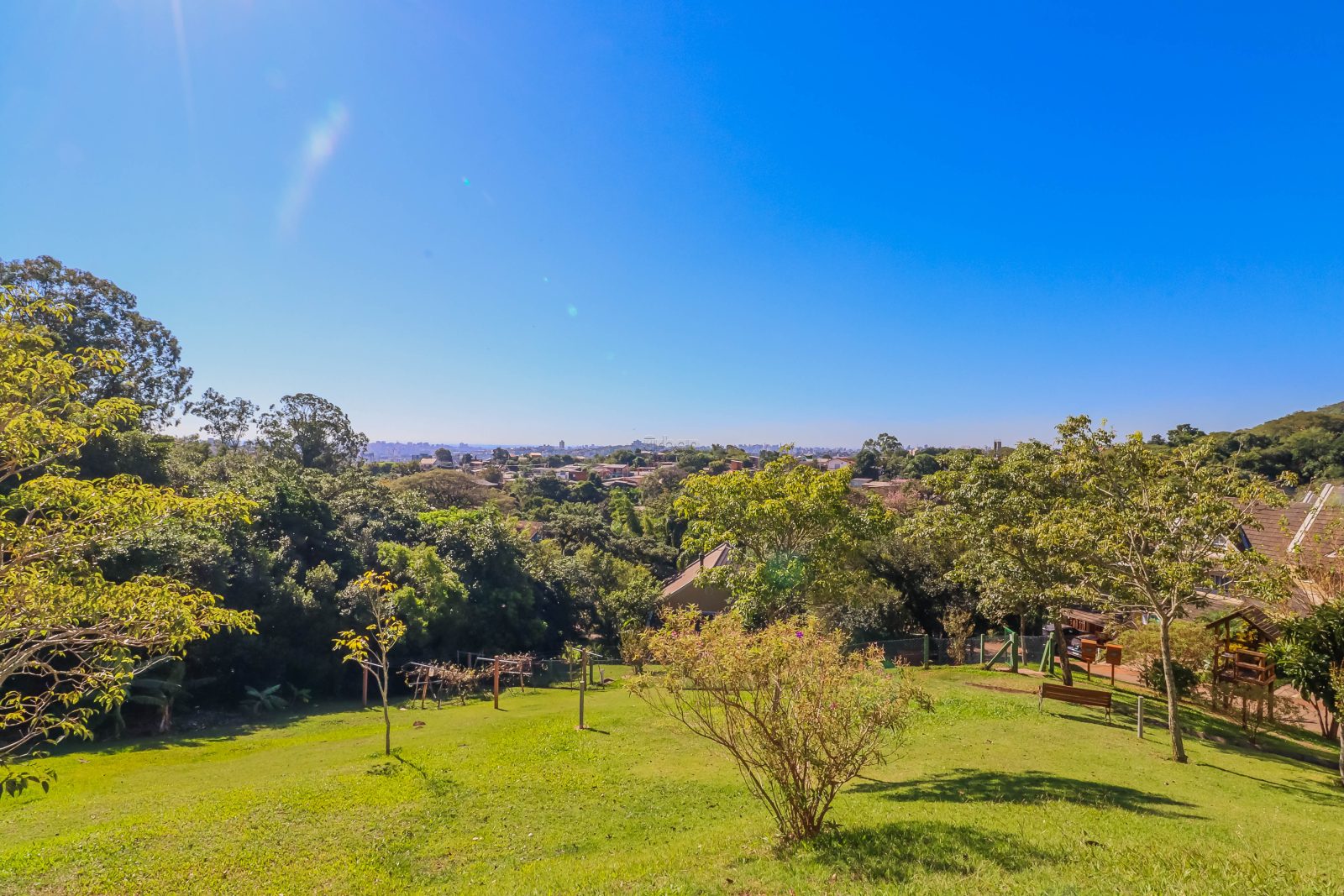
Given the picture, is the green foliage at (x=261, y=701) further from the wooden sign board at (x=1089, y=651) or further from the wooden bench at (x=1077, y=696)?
the wooden sign board at (x=1089, y=651)

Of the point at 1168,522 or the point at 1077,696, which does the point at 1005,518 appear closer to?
the point at 1077,696

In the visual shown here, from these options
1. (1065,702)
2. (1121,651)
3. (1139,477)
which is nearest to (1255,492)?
(1139,477)

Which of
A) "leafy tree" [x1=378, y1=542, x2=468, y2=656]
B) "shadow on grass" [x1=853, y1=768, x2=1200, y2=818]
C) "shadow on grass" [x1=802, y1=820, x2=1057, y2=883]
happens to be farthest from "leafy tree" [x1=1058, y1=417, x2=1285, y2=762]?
"leafy tree" [x1=378, y1=542, x2=468, y2=656]

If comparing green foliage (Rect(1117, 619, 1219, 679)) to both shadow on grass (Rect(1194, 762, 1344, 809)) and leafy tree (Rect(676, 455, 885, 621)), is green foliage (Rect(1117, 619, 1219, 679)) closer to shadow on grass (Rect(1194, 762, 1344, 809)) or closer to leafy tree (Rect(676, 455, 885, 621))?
shadow on grass (Rect(1194, 762, 1344, 809))

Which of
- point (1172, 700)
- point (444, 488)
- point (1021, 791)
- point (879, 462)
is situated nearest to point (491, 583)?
point (1021, 791)

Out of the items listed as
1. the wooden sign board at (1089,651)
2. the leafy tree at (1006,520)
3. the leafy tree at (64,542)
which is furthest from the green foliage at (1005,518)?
the leafy tree at (64,542)

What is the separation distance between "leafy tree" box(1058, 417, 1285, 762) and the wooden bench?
2772 mm

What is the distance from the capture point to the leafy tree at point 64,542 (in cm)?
652

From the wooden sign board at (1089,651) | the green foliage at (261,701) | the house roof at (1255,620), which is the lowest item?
the green foliage at (261,701)

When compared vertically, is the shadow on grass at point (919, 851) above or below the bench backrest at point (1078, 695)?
above

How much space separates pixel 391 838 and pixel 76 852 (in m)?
4.50

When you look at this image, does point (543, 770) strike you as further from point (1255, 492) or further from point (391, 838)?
point (1255, 492)

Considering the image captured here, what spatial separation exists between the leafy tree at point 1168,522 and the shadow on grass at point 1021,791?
3203mm

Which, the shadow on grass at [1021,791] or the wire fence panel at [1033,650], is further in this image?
the wire fence panel at [1033,650]
